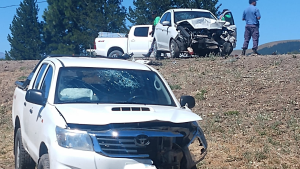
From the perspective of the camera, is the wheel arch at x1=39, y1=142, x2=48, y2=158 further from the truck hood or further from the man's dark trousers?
the man's dark trousers

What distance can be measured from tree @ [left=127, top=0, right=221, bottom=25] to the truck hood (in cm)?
3304

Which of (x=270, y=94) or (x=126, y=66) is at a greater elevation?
(x=126, y=66)

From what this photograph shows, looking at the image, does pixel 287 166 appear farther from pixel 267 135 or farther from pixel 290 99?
pixel 290 99

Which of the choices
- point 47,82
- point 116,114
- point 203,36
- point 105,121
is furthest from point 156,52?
point 105,121

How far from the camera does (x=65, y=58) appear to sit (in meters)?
6.11

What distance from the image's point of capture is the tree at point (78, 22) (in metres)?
45.4

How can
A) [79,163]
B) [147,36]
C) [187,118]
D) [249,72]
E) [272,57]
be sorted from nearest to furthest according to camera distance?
[79,163] → [187,118] → [249,72] → [272,57] → [147,36]

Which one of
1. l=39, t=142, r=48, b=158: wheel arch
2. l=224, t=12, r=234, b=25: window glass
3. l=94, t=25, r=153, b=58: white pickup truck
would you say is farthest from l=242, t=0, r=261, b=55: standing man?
l=39, t=142, r=48, b=158: wheel arch

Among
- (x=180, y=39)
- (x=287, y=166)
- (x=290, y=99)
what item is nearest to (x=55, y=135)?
(x=287, y=166)

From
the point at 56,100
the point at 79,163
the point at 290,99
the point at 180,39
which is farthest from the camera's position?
the point at 180,39

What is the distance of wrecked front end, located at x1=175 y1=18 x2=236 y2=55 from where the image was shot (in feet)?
47.2

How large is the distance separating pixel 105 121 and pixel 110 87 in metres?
1.27

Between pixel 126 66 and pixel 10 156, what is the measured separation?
3.31 metres

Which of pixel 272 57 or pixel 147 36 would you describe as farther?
pixel 147 36
